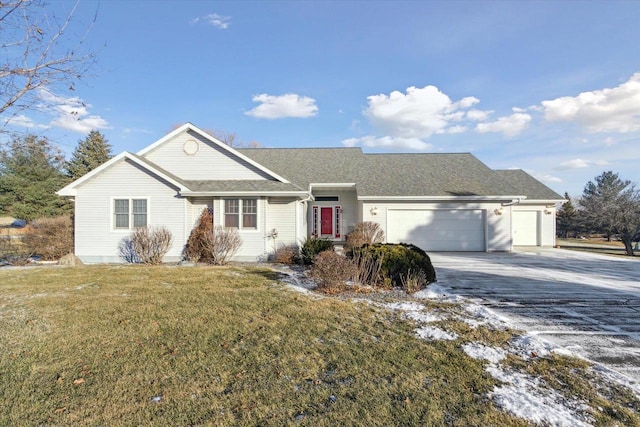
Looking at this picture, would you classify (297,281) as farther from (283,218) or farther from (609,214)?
(609,214)

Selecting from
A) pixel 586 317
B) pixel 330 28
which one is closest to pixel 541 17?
pixel 330 28

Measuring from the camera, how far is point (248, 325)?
486cm

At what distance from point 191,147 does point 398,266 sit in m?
10.4

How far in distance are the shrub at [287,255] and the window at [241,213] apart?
4.61ft

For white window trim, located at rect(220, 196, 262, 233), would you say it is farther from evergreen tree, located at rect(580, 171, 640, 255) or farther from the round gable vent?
evergreen tree, located at rect(580, 171, 640, 255)

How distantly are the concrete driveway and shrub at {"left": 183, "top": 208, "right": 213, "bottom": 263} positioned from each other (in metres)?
8.50

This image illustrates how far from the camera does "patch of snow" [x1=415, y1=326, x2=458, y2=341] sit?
4.38 meters

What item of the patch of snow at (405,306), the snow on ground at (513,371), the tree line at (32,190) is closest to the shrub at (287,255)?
the snow on ground at (513,371)

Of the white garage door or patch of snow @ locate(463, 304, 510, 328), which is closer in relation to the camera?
patch of snow @ locate(463, 304, 510, 328)

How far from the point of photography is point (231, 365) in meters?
3.58

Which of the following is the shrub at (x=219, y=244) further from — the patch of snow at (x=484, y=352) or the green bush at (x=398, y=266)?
the patch of snow at (x=484, y=352)

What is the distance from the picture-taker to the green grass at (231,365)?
8.88 feet

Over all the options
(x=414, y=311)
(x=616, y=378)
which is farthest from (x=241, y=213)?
(x=616, y=378)

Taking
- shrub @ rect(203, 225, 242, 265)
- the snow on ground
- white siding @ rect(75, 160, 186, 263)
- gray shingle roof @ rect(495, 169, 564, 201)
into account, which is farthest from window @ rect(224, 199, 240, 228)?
gray shingle roof @ rect(495, 169, 564, 201)
